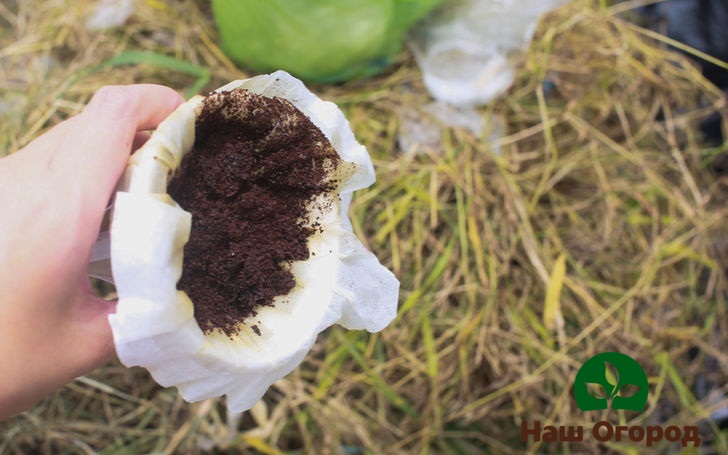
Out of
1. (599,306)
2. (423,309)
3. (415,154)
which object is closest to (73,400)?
(423,309)

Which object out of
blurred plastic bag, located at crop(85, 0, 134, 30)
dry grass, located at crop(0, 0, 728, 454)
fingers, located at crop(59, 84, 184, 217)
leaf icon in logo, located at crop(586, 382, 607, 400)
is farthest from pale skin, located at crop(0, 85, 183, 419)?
leaf icon in logo, located at crop(586, 382, 607, 400)

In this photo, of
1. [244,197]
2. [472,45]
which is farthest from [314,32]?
[244,197]

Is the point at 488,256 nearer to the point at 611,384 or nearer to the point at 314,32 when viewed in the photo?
the point at 611,384

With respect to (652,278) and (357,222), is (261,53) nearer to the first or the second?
(357,222)

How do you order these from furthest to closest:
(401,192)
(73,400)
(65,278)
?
(401,192) → (73,400) → (65,278)

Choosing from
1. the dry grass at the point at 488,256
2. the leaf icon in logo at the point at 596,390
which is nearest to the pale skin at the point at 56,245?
the dry grass at the point at 488,256

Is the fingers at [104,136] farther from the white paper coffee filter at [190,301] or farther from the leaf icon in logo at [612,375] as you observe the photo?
the leaf icon in logo at [612,375]
